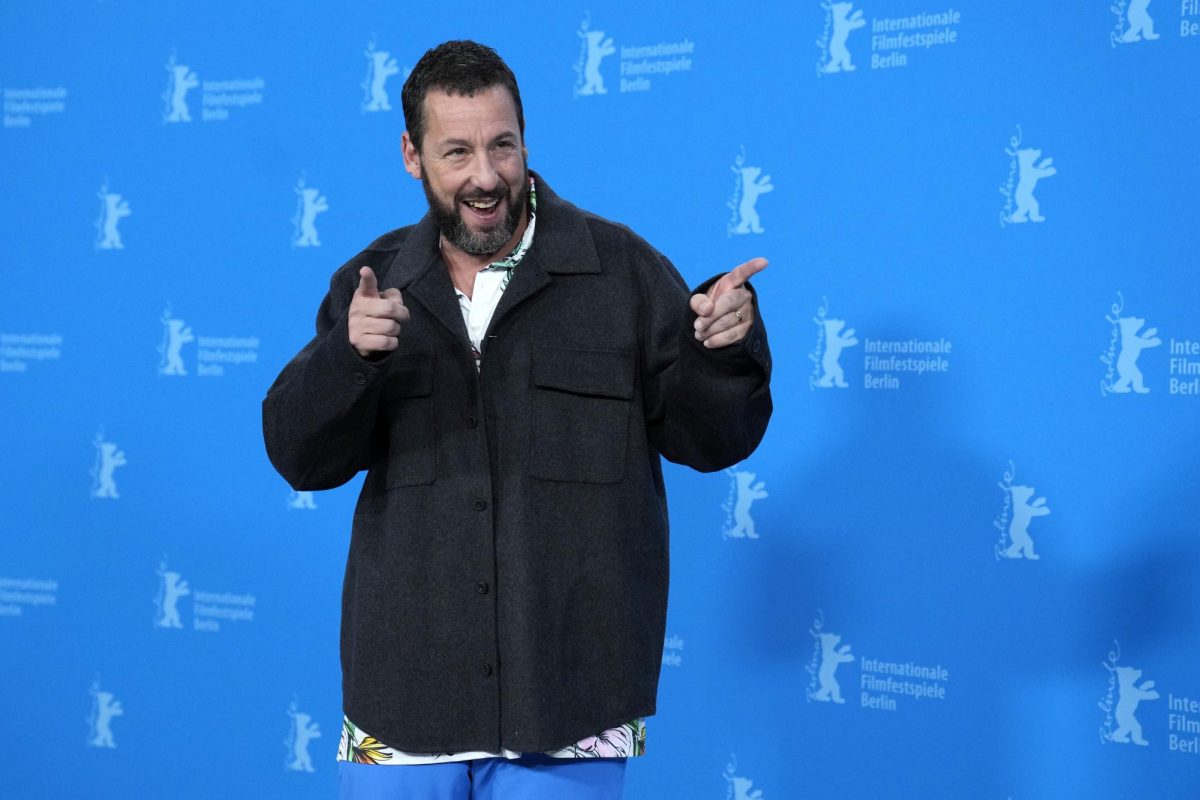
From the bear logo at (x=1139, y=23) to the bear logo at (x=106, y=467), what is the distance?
2527mm

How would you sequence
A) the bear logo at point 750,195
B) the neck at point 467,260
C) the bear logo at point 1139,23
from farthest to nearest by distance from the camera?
the bear logo at point 750,195
the bear logo at point 1139,23
the neck at point 467,260

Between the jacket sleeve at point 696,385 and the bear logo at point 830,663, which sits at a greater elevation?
the jacket sleeve at point 696,385

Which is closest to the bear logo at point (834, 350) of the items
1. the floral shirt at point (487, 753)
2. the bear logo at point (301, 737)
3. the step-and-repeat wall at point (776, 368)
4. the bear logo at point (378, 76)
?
the step-and-repeat wall at point (776, 368)

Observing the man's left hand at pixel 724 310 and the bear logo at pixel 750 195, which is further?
the bear logo at pixel 750 195

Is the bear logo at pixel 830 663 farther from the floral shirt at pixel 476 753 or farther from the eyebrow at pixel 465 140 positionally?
the eyebrow at pixel 465 140

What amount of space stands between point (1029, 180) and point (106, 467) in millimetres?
2352

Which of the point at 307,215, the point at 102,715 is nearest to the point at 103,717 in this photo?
the point at 102,715

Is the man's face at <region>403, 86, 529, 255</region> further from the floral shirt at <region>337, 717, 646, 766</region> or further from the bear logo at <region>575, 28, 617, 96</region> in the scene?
the bear logo at <region>575, 28, 617, 96</region>

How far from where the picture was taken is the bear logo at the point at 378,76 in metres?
3.18

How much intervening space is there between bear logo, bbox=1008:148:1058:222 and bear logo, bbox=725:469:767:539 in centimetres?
74

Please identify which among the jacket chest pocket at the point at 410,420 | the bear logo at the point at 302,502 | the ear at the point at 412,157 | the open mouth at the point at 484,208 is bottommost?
the bear logo at the point at 302,502

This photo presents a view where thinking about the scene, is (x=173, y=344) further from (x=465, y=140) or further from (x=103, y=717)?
(x=465, y=140)

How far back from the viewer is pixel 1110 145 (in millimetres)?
2486

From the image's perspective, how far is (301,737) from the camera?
11.0ft
